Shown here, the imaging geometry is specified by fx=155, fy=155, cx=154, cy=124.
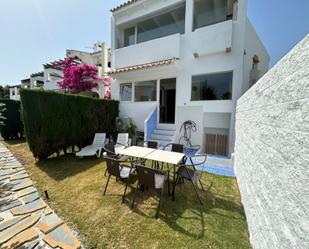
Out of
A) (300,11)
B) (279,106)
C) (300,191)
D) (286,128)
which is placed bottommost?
(300,191)

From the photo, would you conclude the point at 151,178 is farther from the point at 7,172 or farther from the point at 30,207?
the point at 7,172

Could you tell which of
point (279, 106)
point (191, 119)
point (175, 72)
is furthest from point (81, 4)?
point (279, 106)

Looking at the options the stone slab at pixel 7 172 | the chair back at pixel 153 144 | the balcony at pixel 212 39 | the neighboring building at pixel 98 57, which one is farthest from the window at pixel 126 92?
the stone slab at pixel 7 172

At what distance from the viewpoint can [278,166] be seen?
1.86 meters

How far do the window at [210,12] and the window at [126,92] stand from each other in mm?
5548

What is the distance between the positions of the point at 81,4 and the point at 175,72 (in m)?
6.24

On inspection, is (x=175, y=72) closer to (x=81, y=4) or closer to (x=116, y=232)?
(x=81, y=4)

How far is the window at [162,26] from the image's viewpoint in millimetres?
9375

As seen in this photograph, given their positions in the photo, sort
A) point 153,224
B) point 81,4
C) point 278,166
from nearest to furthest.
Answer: point 278,166 < point 153,224 < point 81,4

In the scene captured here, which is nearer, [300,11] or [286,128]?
[286,128]

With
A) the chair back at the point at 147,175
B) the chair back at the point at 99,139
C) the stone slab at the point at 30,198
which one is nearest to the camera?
the chair back at the point at 147,175

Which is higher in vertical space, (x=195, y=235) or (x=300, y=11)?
(x=300, y=11)

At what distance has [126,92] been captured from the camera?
11414 mm

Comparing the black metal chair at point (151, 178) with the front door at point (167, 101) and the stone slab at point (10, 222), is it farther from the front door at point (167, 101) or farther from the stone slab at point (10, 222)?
the front door at point (167, 101)
